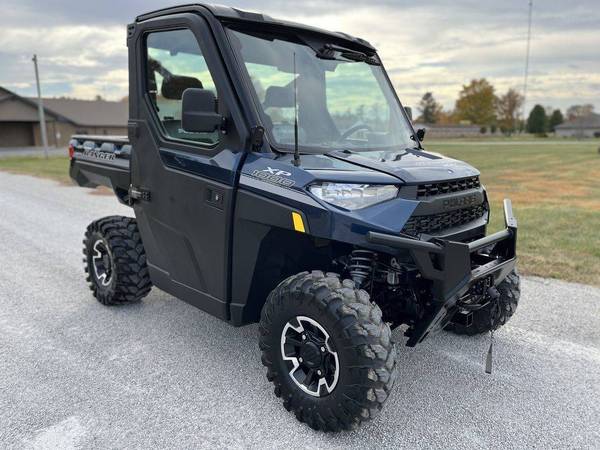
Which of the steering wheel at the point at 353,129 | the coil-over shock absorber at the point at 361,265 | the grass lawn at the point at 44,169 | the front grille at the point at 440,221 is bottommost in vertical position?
the grass lawn at the point at 44,169

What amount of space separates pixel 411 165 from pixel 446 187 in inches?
9.9

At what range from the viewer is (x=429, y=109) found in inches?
4377

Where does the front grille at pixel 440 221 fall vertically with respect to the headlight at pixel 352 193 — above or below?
below

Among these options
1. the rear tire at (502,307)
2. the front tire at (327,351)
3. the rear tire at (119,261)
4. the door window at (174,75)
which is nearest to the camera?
the front tire at (327,351)

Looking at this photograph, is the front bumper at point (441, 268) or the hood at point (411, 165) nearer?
the front bumper at point (441, 268)

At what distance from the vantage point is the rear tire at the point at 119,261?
15.0 feet

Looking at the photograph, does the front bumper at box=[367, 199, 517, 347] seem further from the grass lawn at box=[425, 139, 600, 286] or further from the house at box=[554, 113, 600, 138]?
the house at box=[554, 113, 600, 138]

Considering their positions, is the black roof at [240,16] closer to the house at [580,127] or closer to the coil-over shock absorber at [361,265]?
the coil-over shock absorber at [361,265]

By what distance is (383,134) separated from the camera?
395 centimetres

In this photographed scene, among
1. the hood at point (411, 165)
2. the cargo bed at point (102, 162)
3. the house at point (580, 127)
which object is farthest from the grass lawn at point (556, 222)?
the house at point (580, 127)

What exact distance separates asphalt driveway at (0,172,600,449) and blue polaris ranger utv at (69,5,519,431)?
0.31 m

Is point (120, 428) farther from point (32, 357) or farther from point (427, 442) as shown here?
point (427, 442)

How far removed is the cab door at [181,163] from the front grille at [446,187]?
3.68 feet

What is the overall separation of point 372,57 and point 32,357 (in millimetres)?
3449
